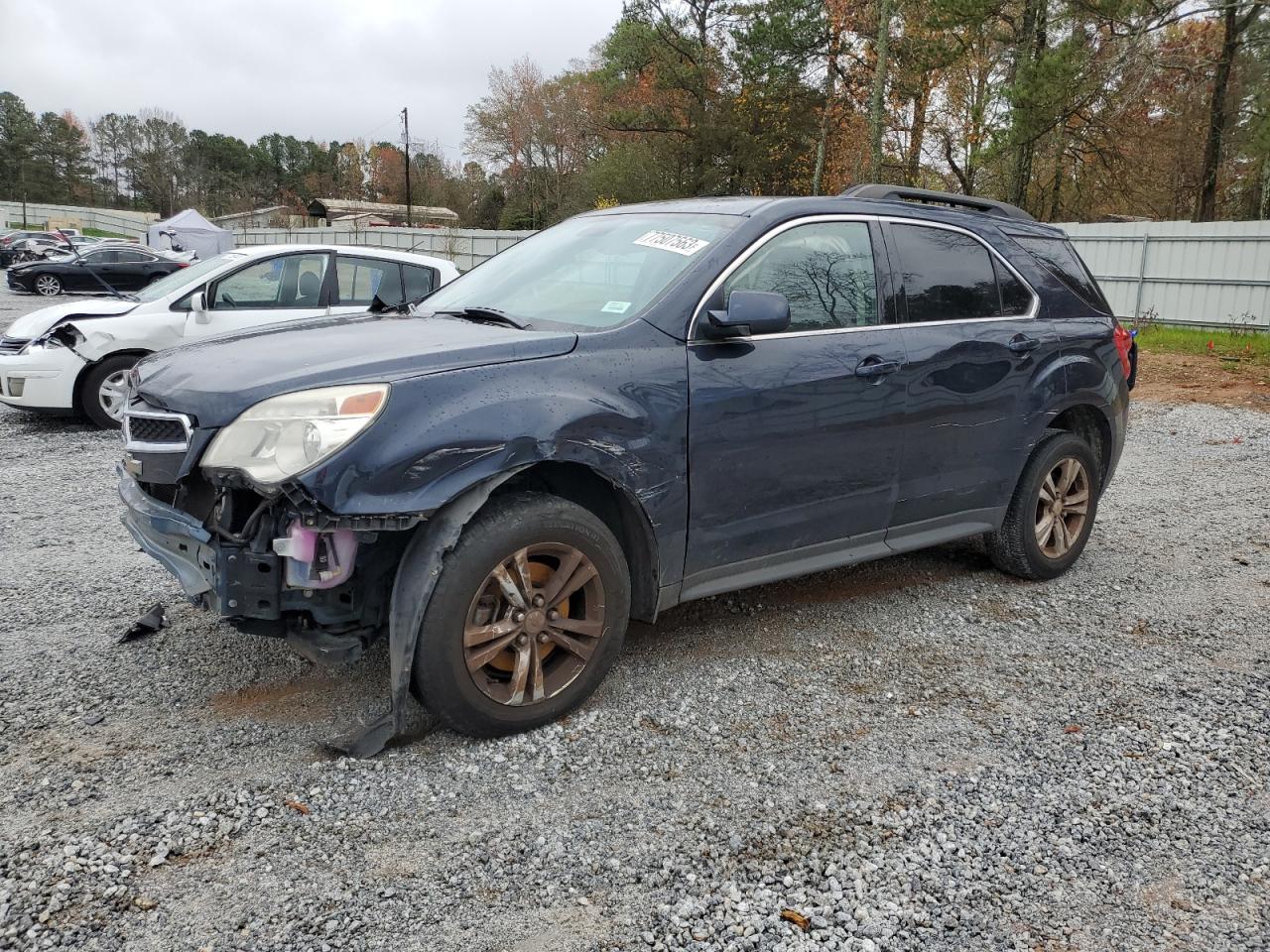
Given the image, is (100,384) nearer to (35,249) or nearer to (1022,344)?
(1022,344)

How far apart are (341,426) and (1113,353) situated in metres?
4.14

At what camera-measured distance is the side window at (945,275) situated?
4324 millimetres

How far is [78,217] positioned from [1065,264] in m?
83.6

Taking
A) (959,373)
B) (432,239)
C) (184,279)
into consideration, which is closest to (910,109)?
(432,239)

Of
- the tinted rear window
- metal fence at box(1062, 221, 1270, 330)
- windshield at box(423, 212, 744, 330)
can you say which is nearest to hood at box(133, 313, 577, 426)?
windshield at box(423, 212, 744, 330)

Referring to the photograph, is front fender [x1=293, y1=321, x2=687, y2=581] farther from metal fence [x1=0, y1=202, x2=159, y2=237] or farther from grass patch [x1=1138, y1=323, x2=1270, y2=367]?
metal fence [x1=0, y1=202, x2=159, y2=237]

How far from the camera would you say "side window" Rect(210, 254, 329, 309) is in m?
8.82

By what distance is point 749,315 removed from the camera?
3459 millimetres

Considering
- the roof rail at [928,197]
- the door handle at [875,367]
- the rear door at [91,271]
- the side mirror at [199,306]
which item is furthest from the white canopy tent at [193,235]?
the door handle at [875,367]

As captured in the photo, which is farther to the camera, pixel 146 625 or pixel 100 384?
pixel 100 384

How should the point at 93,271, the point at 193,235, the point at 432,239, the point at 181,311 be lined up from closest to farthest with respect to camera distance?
1. the point at 181,311
2. the point at 93,271
3. the point at 432,239
4. the point at 193,235

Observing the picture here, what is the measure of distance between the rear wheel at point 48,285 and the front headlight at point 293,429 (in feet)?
88.4

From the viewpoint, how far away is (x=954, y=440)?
4414mm

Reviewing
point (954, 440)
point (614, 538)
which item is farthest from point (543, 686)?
point (954, 440)
